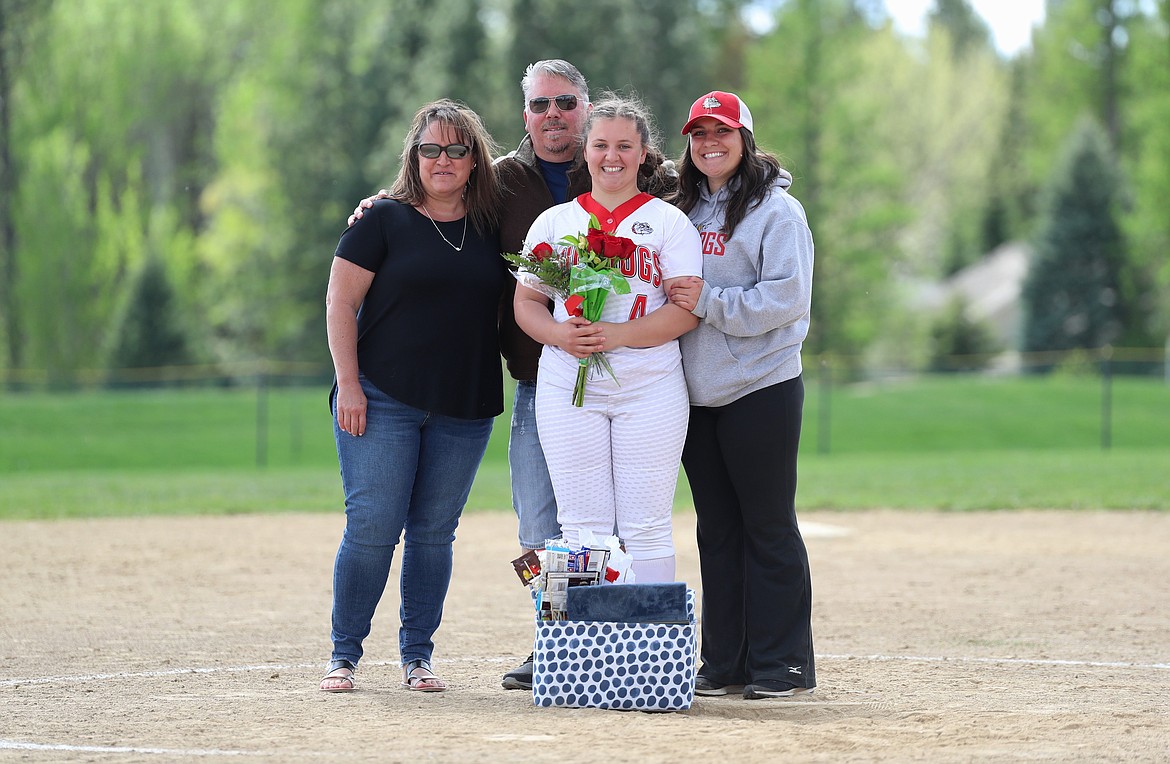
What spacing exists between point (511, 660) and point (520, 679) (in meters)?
0.70

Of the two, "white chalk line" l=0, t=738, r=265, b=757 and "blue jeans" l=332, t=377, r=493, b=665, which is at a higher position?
"blue jeans" l=332, t=377, r=493, b=665

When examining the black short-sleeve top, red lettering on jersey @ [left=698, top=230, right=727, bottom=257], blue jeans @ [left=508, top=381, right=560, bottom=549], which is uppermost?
red lettering on jersey @ [left=698, top=230, right=727, bottom=257]

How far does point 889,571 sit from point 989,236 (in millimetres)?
44536

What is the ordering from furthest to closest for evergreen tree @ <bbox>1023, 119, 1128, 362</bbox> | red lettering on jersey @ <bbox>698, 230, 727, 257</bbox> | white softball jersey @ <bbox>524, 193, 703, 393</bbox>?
1. evergreen tree @ <bbox>1023, 119, 1128, 362</bbox>
2. red lettering on jersey @ <bbox>698, 230, 727, 257</bbox>
3. white softball jersey @ <bbox>524, 193, 703, 393</bbox>

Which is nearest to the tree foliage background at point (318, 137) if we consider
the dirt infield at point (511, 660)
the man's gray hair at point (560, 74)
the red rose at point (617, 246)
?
the dirt infield at point (511, 660)

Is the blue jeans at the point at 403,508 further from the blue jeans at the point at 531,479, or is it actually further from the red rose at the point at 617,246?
the red rose at the point at 617,246

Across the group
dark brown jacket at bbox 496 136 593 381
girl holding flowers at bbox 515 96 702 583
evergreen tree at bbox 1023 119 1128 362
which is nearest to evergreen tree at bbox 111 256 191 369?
evergreen tree at bbox 1023 119 1128 362

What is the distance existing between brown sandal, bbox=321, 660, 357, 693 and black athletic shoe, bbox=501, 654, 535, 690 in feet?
1.87

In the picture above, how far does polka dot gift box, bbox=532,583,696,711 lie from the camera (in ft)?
15.9

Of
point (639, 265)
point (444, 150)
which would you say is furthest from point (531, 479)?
point (444, 150)

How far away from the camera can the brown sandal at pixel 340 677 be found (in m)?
5.22

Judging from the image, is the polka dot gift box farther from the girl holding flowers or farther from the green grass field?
the green grass field

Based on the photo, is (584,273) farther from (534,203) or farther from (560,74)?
(560,74)

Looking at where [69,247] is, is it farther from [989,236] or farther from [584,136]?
[989,236]
